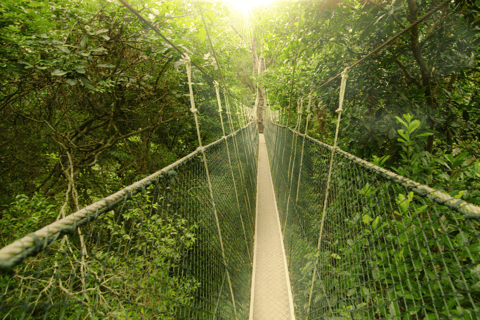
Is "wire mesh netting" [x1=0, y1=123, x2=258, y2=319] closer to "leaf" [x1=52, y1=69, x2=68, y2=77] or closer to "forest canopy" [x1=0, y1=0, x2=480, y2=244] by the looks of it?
"forest canopy" [x1=0, y1=0, x2=480, y2=244]

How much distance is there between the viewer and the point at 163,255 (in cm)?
164

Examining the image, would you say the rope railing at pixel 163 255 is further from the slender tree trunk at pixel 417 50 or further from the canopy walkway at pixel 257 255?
the slender tree trunk at pixel 417 50

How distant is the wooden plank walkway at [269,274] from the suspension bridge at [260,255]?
14 mm

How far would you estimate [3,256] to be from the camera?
1.29ft

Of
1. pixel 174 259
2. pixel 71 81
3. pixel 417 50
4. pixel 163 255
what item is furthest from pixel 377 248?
pixel 71 81

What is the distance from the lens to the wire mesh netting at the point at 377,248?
2.21 ft

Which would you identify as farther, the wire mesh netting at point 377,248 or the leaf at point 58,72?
the leaf at point 58,72

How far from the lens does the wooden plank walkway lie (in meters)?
2.03

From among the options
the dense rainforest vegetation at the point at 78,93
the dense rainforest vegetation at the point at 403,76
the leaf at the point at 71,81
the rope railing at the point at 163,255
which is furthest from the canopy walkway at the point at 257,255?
the leaf at the point at 71,81

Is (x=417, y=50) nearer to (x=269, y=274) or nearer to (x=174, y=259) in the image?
(x=174, y=259)

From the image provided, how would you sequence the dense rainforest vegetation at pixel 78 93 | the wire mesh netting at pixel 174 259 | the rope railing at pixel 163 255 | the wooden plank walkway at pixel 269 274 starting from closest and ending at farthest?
the rope railing at pixel 163 255 < the wire mesh netting at pixel 174 259 < the dense rainforest vegetation at pixel 78 93 < the wooden plank walkway at pixel 269 274

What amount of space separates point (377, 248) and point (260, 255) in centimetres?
198

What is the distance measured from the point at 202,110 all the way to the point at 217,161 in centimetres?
204

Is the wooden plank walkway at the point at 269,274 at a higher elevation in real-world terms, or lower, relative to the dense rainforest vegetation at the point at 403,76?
lower
